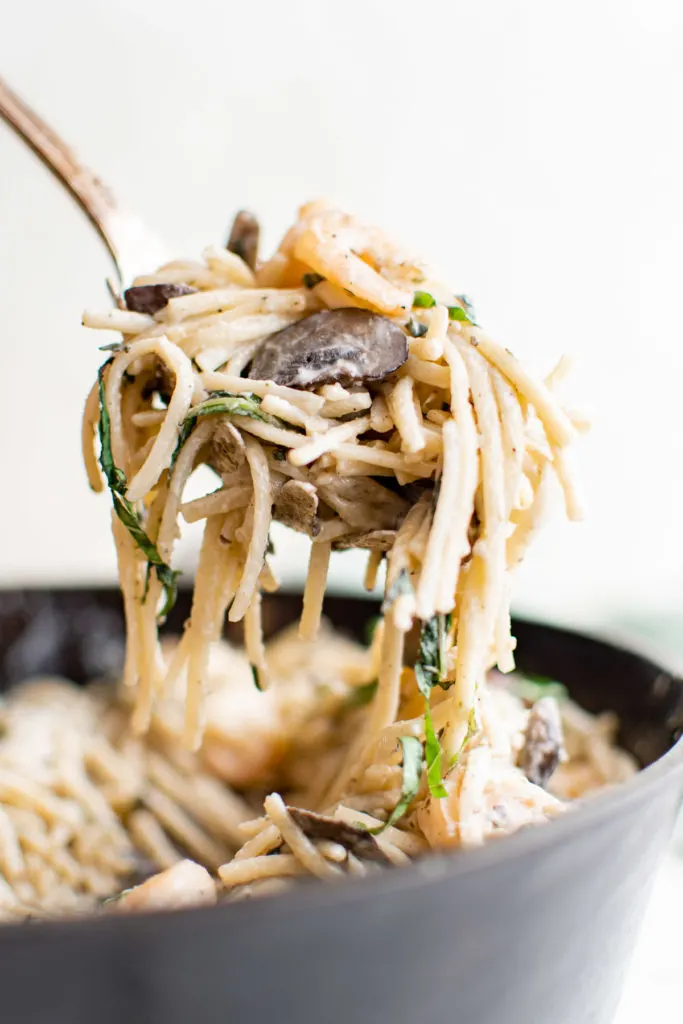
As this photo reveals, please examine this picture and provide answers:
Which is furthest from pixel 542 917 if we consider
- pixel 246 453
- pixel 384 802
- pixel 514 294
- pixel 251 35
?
pixel 251 35

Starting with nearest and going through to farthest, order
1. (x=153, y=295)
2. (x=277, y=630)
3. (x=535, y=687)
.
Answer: (x=153, y=295), (x=535, y=687), (x=277, y=630)

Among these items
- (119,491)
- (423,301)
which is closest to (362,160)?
(423,301)

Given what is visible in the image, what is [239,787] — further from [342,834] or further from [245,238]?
[245,238]

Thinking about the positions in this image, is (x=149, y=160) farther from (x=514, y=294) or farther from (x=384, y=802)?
(x=384, y=802)

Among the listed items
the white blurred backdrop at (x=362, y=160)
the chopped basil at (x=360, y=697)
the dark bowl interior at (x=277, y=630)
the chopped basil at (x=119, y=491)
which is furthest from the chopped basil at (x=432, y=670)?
the white blurred backdrop at (x=362, y=160)

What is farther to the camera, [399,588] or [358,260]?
[358,260]

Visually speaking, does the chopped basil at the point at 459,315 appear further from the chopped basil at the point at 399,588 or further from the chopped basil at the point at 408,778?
the chopped basil at the point at 408,778

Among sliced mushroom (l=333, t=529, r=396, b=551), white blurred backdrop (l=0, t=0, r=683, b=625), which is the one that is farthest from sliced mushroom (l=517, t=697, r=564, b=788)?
white blurred backdrop (l=0, t=0, r=683, b=625)
